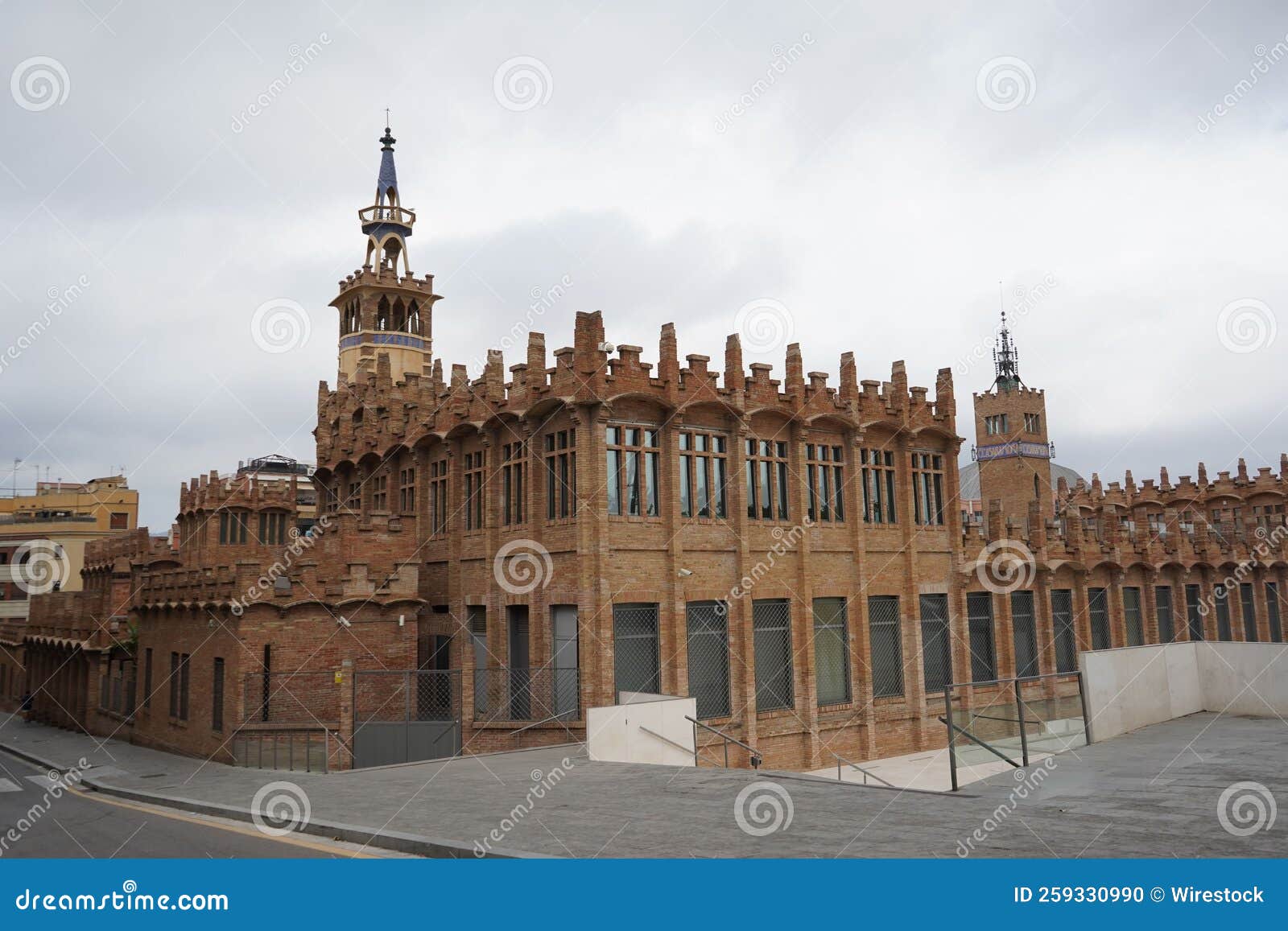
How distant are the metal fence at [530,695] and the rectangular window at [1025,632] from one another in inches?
793

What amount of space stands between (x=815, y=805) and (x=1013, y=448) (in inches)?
2156

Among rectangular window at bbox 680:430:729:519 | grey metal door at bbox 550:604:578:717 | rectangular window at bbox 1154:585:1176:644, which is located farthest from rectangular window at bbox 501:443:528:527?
rectangular window at bbox 1154:585:1176:644

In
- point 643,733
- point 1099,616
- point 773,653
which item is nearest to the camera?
point 643,733

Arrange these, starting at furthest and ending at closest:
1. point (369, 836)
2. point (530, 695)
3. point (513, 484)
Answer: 1. point (513, 484)
2. point (530, 695)
3. point (369, 836)

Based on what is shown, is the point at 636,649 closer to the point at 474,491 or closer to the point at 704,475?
the point at 704,475

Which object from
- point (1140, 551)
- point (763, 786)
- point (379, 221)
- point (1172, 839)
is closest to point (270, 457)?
point (379, 221)

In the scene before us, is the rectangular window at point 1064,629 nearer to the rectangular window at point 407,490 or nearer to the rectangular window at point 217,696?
the rectangular window at point 407,490

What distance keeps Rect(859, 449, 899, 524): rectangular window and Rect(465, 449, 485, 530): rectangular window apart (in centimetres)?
1262

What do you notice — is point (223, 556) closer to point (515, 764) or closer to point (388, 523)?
point (388, 523)

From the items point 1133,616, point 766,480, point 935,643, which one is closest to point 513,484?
point 766,480

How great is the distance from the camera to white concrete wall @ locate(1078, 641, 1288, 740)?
17719mm

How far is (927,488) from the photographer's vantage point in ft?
114

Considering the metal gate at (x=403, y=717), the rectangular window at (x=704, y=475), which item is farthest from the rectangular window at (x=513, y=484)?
the metal gate at (x=403, y=717)

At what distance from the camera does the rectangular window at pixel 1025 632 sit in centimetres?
3744
